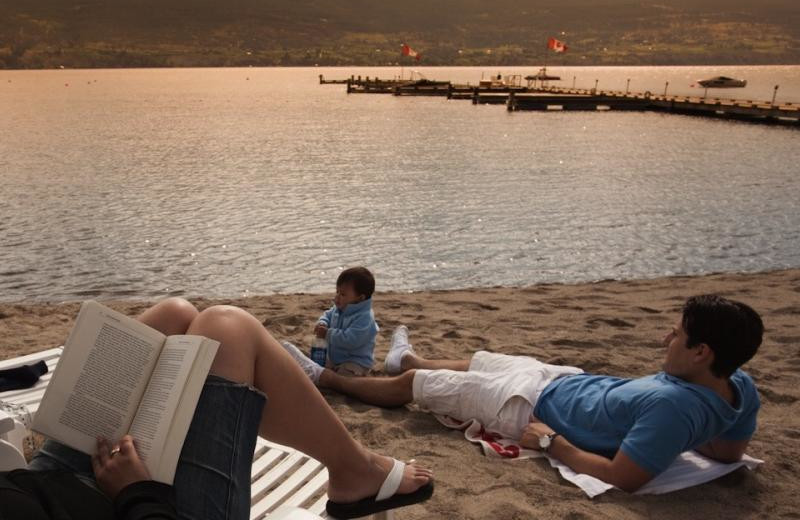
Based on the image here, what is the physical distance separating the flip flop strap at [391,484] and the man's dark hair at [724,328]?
1491 millimetres

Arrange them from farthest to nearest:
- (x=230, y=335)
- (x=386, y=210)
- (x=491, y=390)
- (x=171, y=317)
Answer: (x=386, y=210) < (x=491, y=390) < (x=171, y=317) < (x=230, y=335)

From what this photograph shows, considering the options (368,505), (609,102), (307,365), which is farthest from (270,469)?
(609,102)

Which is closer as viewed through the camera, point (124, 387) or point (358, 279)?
point (124, 387)

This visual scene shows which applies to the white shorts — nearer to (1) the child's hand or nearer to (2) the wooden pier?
(1) the child's hand

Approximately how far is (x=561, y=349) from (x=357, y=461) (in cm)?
366

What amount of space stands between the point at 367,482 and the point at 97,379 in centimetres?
104

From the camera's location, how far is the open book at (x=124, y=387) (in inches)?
80.5

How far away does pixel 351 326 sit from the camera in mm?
5090

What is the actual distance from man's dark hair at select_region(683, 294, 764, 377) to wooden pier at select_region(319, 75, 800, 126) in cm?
4289

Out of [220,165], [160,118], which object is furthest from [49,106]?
[220,165]

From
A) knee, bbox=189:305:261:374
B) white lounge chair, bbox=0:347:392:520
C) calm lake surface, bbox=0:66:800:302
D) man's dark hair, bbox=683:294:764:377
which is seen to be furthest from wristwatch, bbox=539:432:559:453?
calm lake surface, bbox=0:66:800:302

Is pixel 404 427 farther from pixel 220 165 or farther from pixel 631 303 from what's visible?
pixel 220 165

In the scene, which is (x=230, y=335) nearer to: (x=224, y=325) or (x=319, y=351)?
(x=224, y=325)

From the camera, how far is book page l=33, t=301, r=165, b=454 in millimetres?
2074
